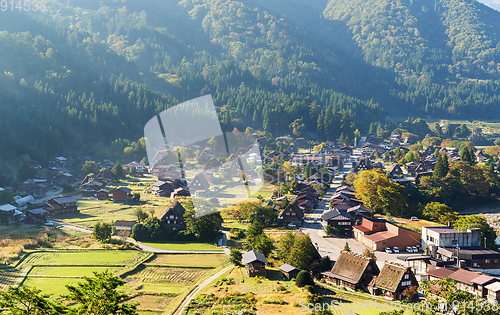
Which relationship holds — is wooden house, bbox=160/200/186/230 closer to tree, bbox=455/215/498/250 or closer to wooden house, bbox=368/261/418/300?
wooden house, bbox=368/261/418/300

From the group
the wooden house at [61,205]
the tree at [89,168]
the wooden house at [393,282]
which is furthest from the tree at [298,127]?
the wooden house at [393,282]

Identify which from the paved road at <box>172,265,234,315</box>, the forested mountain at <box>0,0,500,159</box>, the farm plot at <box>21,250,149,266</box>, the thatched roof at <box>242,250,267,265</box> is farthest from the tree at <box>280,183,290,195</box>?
the forested mountain at <box>0,0,500,159</box>

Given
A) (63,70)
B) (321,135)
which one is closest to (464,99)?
(321,135)

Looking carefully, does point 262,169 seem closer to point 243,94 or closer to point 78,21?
point 243,94

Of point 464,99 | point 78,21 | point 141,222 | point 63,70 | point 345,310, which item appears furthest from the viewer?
point 78,21

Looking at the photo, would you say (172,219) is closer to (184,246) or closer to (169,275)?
(184,246)

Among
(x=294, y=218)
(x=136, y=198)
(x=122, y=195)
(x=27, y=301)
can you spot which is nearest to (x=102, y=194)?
(x=122, y=195)
